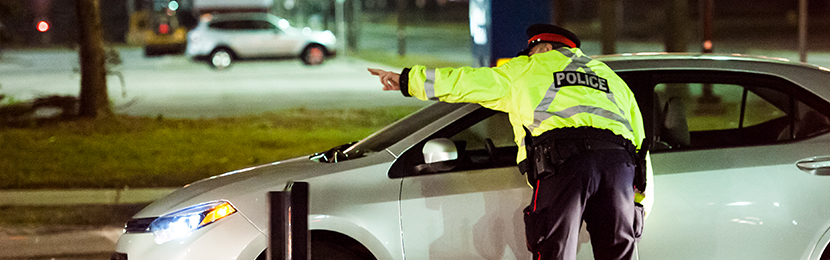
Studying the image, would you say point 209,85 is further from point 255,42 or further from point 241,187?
point 241,187

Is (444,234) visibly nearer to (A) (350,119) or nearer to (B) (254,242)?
(B) (254,242)

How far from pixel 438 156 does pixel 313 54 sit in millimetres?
21158

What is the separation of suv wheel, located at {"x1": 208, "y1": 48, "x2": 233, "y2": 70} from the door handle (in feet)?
71.0

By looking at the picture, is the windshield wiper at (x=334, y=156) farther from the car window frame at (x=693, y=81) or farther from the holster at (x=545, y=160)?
the car window frame at (x=693, y=81)

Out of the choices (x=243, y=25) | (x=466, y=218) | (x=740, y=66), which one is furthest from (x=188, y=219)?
(x=243, y=25)

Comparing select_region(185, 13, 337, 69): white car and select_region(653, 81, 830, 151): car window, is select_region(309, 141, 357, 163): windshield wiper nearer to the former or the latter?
select_region(653, 81, 830, 151): car window

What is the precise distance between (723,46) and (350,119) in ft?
67.1

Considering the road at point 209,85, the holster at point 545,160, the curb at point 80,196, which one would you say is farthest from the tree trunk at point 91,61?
the holster at point 545,160

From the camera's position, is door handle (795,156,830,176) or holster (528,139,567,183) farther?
door handle (795,156,830,176)

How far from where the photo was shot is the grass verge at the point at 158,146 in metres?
7.99

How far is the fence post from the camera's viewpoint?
2299mm

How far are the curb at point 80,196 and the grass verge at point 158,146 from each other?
0.86 ft

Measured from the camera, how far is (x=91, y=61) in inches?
433

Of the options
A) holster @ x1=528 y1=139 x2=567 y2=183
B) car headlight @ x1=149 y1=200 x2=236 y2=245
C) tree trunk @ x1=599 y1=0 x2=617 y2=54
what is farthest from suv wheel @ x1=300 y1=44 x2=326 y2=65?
holster @ x1=528 y1=139 x2=567 y2=183
